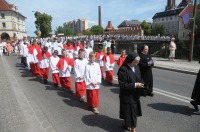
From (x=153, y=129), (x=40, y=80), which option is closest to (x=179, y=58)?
(x=40, y=80)

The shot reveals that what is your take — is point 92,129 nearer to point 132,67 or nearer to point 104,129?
point 104,129

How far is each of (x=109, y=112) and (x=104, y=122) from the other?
0.70 meters

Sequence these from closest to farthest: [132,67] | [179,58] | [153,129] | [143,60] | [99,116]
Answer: [132,67] < [153,129] < [99,116] < [143,60] < [179,58]

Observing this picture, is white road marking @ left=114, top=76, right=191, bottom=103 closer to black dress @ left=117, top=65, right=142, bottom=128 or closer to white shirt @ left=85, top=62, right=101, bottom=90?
white shirt @ left=85, top=62, right=101, bottom=90

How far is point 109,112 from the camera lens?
5984 millimetres

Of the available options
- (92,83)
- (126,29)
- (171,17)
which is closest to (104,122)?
(92,83)

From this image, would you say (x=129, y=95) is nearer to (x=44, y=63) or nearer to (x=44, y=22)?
(x=44, y=63)

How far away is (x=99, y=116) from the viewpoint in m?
5.71

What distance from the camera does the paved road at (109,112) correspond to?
502 centimetres

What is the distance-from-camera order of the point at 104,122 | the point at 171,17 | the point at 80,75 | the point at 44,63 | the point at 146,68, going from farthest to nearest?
the point at 171,17
the point at 44,63
the point at 146,68
the point at 80,75
the point at 104,122

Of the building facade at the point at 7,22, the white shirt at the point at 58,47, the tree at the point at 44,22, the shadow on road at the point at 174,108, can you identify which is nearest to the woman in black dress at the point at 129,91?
the shadow on road at the point at 174,108

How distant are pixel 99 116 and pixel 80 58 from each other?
2087 millimetres

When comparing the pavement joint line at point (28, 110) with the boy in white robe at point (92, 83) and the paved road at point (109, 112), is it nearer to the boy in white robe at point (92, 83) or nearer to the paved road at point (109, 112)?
the paved road at point (109, 112)

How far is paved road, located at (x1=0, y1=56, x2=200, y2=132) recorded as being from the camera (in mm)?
5016
